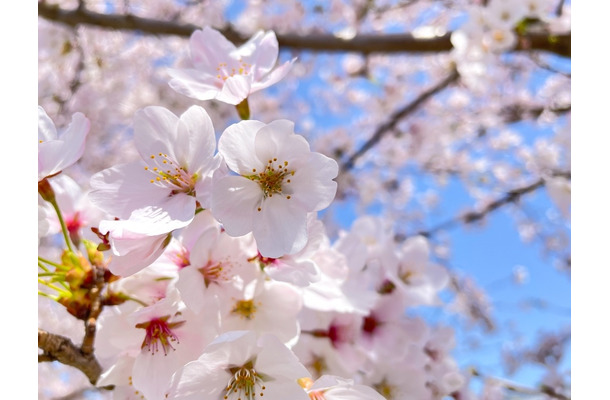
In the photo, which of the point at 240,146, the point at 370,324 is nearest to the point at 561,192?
the point at 370,324

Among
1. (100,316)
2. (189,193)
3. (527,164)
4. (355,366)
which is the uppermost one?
(189,193)

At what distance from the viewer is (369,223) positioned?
1134mm

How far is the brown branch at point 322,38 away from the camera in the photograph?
1.80 metres

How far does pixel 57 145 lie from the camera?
59 centimetres

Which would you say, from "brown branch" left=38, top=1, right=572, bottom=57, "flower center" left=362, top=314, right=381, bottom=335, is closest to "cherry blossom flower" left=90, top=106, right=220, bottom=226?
"flower center" left=362, top=314, right=381, bottom=335

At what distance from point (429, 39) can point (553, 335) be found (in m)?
2.90

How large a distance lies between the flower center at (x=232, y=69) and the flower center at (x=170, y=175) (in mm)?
168

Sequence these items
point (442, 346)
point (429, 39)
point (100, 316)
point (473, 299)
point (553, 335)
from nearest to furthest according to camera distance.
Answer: point (100, 316)
point (442, 346)
point (429, 39)
point (553, 335)
point (473, 299)

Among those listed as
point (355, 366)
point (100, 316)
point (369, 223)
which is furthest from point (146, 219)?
point (369, 223)

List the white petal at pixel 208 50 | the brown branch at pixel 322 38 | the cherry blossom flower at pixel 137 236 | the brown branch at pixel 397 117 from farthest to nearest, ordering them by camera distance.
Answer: the brown branch at pixel 397 117 → the brown branch at pixel 322 38 → the white petal at pixel 208 50 → the cherry blossom flower at pixel 137 236

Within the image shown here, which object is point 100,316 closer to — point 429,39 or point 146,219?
point 146,219

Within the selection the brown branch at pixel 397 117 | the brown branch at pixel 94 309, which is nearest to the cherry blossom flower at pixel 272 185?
the brown branch at pixel 94 309

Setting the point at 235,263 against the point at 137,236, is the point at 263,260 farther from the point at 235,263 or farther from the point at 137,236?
the point at 137,236

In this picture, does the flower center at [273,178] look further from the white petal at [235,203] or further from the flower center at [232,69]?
the flower center at [232,69]
